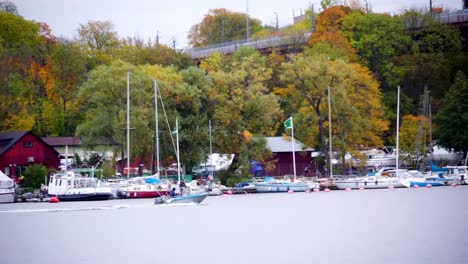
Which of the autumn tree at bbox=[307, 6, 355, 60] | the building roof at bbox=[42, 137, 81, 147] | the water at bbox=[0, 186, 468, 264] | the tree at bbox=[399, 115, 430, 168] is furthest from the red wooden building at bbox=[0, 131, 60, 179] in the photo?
the autumn tree at bbox=[307, 6, 355, 60]

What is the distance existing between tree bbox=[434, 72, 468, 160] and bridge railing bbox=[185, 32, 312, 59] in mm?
29247

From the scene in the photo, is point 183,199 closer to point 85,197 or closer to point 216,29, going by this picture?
point 85,197

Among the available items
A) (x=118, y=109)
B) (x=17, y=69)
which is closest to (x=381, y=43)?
(x=118, y=109)

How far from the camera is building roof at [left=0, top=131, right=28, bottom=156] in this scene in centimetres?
8362

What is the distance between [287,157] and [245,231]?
4524 cm

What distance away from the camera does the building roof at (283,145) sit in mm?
91250

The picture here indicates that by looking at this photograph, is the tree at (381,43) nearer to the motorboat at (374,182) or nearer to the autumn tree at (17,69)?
the motorboat at (374,182)

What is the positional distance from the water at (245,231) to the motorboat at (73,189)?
6.01ft

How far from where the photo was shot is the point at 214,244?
4434 cm

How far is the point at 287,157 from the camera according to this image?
94.2 m

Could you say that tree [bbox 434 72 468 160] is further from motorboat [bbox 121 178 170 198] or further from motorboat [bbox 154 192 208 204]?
motorboat [bbox 154 192 208 204]

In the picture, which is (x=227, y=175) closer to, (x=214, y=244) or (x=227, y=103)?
(x=227, y=103)

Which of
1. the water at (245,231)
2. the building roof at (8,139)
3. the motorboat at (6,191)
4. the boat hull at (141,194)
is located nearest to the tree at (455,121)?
the water at (245,231)

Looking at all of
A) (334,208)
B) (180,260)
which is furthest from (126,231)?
(334,208)
